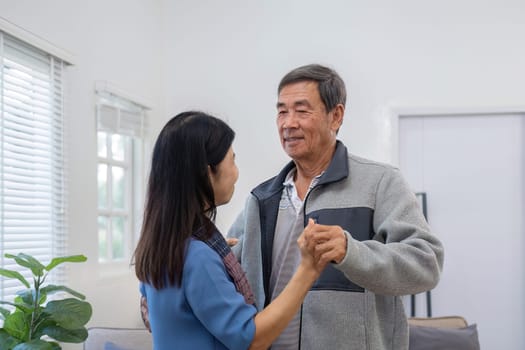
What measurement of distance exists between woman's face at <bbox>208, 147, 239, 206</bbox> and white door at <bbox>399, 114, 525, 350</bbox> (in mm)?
3134

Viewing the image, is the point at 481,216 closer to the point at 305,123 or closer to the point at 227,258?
the point at 305,123

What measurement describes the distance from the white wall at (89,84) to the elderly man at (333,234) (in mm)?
1583

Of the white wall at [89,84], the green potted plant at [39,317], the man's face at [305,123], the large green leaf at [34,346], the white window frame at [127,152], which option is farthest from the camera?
the white window frame at [127,152]

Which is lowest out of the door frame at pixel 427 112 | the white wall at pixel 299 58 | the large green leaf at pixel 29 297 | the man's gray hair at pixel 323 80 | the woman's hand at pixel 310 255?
the large green leaf at pixel 29 297

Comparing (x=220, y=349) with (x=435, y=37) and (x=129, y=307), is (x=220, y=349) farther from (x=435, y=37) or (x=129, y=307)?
(x=435, y=37)

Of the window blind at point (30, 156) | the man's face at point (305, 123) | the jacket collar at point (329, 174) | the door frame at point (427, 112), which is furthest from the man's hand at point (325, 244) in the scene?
the door frame at point (427, 112)

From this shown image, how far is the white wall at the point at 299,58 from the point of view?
14.1 ft

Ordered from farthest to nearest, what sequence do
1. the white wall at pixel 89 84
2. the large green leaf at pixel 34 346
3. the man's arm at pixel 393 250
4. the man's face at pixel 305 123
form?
the white wall at pixel 89 84 < the large green leaf at pixel 34 346 < the man's face at pixel 305 123 < the man's arm at pixel 393 250

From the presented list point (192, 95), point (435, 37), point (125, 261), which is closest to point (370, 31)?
point (435, 37)

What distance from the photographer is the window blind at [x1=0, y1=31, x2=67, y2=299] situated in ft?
9.36

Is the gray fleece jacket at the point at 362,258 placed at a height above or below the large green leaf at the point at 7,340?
above

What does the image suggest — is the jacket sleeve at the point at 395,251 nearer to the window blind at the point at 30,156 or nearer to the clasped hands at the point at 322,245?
the clasped hands at the point at 322,245

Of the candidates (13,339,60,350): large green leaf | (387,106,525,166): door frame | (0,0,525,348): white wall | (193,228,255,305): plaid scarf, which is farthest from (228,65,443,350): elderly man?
(387,106,525,166): door frame

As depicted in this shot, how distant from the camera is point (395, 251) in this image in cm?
152
